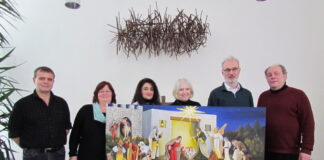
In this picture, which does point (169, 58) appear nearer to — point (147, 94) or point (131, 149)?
point (147, 94)

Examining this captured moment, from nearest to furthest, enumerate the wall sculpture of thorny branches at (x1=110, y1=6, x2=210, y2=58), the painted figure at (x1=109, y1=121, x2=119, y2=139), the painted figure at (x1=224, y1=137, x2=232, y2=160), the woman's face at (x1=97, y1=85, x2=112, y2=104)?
1. the painted figure at (x1=224, y1=137, x2=232, y2=160)
2. the painted figure at (x1=109, y1=121, x2=119, y2=139)
3. the woman's face at (x1=97, y1=85, x2=112, y2=104)
4. the wall sculpture of thorny branches at (x1=110, y1=6, x2=210, y2=58)

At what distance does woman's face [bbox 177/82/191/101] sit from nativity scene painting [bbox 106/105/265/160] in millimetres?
306

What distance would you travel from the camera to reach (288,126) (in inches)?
69.5

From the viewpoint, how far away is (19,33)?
119 inches

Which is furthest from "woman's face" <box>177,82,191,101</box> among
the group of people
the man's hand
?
the man's hand

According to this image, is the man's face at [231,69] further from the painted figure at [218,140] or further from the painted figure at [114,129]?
the painted figure at [114,129]

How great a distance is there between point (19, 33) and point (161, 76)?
1787 millimetres

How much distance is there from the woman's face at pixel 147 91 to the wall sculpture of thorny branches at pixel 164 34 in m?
0.85

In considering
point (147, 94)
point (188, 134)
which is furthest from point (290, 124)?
point (147, 94)

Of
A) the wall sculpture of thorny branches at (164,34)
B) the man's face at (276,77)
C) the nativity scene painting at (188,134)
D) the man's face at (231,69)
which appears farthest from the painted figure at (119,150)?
the wall sculpture of thorny branches at (164,34)

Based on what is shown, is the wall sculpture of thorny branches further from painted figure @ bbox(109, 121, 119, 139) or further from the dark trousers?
the dark trousers

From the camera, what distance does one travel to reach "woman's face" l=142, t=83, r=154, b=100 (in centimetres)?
208

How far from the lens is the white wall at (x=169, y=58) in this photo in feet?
9.41

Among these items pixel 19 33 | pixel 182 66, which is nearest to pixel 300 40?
pixel 182 66
